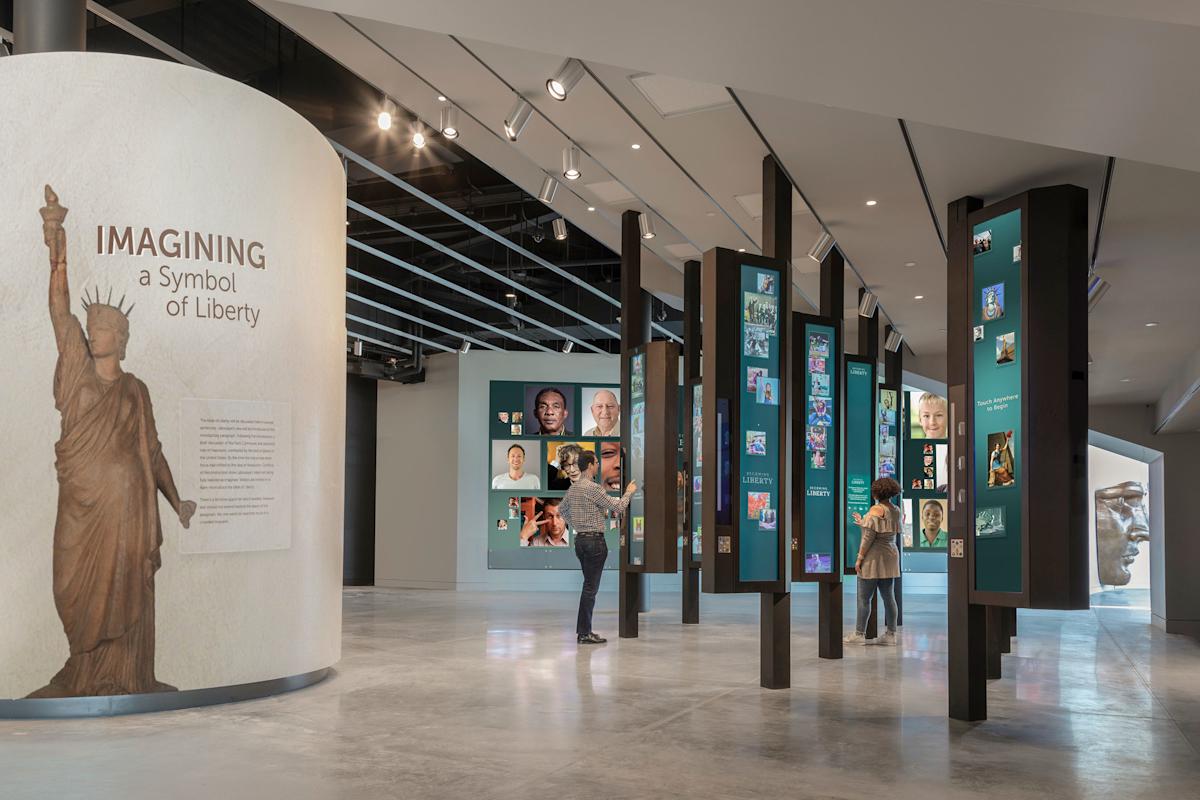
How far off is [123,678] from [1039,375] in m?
5.61

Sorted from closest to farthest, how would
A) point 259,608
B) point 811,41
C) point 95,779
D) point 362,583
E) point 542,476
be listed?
point 811,41, point 95,779, point 259,608, point 542,476, point 362,583

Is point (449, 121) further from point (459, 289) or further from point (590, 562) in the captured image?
point (459, 289)

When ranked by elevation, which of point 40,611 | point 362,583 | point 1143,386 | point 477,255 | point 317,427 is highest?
point 477,255

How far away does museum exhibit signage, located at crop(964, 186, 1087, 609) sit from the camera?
245 inches

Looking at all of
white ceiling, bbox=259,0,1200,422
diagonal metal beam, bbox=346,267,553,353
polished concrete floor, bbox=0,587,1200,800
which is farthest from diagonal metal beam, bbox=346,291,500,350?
polished concrete floor, bbox=0,587,1200,800

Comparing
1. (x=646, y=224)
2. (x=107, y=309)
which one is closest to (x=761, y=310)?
(x=646, y=224)

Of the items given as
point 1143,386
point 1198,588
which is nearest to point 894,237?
point 1143,386

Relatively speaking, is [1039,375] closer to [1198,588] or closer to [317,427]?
[317,427]

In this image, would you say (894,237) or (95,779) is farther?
(894,237)

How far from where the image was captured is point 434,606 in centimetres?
1545

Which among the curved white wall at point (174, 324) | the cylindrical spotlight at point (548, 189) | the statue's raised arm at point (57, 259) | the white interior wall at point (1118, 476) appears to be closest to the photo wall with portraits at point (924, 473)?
the white interior wall at point (1118, 476)

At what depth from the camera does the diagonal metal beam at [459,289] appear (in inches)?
514

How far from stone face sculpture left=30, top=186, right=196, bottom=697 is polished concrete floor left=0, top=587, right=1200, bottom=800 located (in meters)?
0.36

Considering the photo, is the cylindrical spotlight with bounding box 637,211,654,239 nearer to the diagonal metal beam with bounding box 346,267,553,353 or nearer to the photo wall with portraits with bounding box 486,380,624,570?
the diagonal metal beam with bounding box 346,267,553,353
